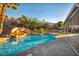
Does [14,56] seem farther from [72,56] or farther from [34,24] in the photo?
[72,56]

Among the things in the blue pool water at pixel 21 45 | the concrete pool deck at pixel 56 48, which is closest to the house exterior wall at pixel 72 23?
the concrete pool deck at pixel 56 48

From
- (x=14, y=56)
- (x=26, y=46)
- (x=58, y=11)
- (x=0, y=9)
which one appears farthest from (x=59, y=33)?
(x=0, y=9)

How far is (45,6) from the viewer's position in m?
2.01

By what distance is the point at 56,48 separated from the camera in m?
2.01

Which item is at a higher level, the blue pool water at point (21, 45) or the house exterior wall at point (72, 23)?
the house exterior wall at point (72, 23)

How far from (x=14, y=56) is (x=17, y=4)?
0.47 m

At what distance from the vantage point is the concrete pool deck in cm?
199

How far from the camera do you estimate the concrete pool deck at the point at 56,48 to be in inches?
78.4

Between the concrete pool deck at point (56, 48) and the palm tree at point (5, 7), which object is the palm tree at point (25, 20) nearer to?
the palm tree at point (5, 7)

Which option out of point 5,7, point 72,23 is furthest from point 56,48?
point 5,7

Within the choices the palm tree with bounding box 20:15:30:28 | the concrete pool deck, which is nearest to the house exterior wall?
the concrete pool deck

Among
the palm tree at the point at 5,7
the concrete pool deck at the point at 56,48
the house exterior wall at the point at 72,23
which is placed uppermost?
the palm tree at the point at 5,7

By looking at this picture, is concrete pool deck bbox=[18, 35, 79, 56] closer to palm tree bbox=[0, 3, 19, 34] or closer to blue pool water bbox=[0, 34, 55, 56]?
blue pool water bbox=[0, 34, 55, 56]

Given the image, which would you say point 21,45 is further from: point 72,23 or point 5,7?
point 72,23
